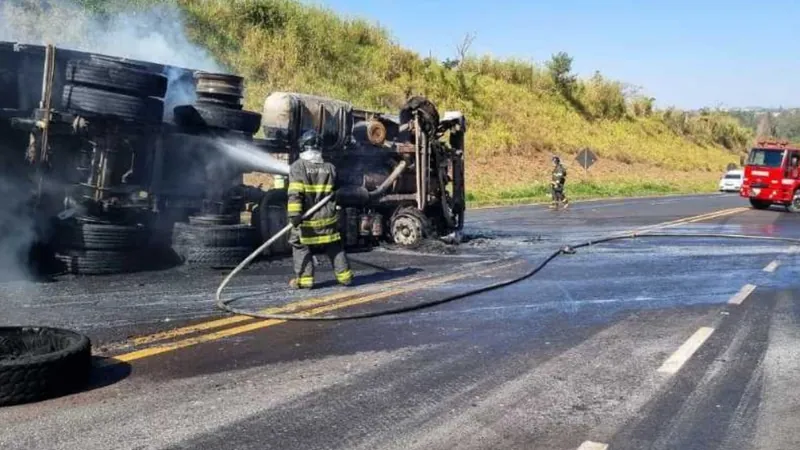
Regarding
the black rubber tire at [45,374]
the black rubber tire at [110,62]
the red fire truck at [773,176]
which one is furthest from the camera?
the red fire truck at [773,176]

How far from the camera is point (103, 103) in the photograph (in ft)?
29.7

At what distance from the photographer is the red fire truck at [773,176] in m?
27.5

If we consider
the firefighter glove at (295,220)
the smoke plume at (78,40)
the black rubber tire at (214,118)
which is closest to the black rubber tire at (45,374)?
the firefighter glove at (295,220)

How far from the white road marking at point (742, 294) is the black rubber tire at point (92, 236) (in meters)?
6.50

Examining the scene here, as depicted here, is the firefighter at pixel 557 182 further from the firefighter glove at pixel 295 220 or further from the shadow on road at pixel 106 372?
the shadow on road at pixel 106 372

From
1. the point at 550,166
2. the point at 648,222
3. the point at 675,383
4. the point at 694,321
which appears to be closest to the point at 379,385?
the point at 675,383

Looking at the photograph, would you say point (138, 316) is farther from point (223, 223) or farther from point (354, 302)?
point (223, 223)

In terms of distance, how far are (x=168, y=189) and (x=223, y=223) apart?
2.68 ft

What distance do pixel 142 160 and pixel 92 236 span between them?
1.32 m

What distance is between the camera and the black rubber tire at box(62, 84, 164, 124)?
29.6ft

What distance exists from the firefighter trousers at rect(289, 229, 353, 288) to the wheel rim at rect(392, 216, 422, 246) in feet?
13.3

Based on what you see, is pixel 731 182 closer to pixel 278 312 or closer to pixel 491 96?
pixel 491 96

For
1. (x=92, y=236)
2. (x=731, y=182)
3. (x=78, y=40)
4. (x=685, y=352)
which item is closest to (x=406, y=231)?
(x=92, y=236)

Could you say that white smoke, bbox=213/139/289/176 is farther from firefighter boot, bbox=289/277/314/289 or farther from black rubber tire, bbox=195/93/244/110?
firefighter boot, bbox=289/277/314/289
